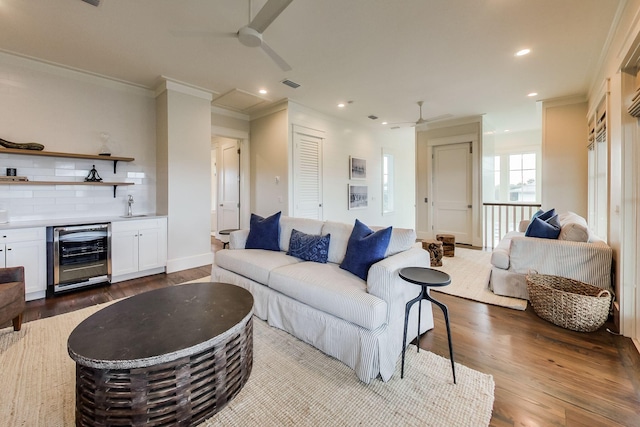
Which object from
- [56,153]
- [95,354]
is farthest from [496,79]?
[56,153]

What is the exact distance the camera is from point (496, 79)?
4023 mm

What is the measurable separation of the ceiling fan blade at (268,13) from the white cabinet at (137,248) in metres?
3.09

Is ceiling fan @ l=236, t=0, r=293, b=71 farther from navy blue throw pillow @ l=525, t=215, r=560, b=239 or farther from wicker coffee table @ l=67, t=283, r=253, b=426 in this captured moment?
navy blue throw pillow @ l=525, t=215, r=560, b=239

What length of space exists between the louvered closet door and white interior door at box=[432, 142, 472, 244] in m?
2.97

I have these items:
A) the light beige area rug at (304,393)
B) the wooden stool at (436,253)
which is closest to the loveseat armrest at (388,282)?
the light beige area rug at (304,393)

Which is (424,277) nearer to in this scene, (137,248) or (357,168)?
(137,248)

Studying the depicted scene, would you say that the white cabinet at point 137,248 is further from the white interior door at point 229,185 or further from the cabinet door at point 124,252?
the white interior door at point 229,185

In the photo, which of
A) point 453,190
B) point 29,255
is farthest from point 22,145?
point 453,190

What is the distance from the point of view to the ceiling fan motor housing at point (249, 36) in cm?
209

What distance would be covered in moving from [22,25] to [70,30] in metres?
0.40

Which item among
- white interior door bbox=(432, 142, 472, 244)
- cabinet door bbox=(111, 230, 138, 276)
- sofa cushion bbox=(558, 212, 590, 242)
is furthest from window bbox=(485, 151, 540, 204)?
cabinet door bbox=(111, 230, 138, 276)

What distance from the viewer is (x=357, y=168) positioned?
6543mm

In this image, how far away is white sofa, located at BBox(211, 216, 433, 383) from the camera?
1.76 meters

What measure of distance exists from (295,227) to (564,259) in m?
2.80
